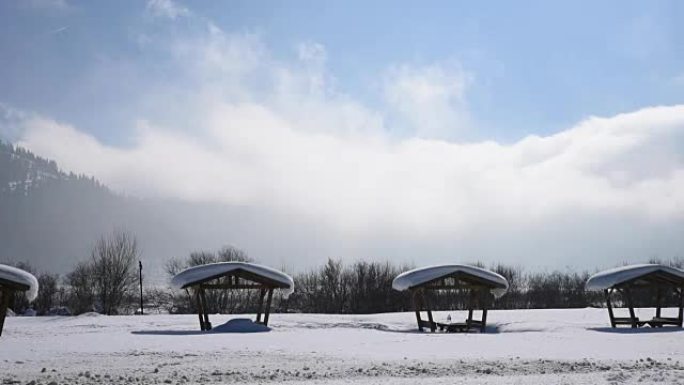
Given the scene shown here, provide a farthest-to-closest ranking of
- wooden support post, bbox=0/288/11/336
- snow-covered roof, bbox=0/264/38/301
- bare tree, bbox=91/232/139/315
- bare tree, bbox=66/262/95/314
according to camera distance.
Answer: bare tree, bbox=66/262/95/314 → bare tree, bbox=91/232/139/315 → wooden support post, bbox=0/288/11/336 → snow-covered roof, bbox=0/264/38/301

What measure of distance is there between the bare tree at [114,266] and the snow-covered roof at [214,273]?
109 ft

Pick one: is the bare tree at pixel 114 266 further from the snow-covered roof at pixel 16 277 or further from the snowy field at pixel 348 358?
the snow-covered roof at pixel 16 277

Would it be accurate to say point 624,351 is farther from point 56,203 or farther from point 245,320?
point 56,203

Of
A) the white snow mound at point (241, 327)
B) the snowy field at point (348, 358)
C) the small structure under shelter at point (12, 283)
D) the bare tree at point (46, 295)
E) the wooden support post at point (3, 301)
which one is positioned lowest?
the bare tree at point (46, 295)

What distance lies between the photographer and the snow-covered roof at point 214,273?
76.2 ft

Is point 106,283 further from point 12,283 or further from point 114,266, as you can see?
point 12,283

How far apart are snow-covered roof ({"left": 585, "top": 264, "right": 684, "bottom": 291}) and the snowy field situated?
2403 mm

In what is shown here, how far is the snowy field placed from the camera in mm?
10031

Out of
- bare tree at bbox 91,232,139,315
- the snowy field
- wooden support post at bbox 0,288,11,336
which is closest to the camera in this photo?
the snowy field

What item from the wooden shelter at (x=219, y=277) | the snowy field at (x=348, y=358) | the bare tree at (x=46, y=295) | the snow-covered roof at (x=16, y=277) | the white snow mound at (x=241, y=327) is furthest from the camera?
the bare tree at (x=46, y=295)

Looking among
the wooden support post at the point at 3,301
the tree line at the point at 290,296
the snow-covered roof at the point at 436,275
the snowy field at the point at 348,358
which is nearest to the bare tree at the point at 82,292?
the tree line at the point at 290,296

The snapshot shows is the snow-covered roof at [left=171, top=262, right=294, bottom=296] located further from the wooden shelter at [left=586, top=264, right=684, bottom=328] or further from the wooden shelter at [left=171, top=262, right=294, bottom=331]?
the wooden shelter at [left=586, top=264, right=684, bottom=328]

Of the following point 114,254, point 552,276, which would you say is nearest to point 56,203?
point 114,254

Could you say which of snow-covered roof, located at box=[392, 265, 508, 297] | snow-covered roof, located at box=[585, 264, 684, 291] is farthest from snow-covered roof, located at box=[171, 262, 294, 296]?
snow-covered roof, located at box=[585, 264, 684, 291]
